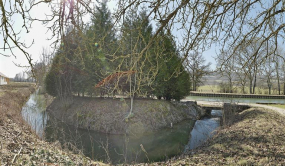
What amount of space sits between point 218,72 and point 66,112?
40.5ft

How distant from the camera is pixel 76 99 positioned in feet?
51.3

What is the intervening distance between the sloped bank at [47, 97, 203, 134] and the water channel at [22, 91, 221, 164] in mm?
479

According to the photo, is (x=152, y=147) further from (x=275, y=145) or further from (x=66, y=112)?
(x=66, y=112)

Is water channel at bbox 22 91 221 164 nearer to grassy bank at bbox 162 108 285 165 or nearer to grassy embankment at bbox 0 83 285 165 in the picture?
grassy embankment at bbox 0 83 285 165

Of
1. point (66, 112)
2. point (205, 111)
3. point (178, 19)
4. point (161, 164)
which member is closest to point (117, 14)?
point (178, 19)

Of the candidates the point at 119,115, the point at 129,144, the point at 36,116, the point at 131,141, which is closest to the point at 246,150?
the point at 129,144

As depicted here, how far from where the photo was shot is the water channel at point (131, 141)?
26.1 ft

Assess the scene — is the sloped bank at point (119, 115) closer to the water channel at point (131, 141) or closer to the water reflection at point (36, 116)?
the water channel at point (131, 141)

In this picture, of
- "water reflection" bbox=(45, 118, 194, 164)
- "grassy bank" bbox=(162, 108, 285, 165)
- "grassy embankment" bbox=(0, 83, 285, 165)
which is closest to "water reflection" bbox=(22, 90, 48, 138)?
"water reflection" bbox=(45, 118, 194, 164)

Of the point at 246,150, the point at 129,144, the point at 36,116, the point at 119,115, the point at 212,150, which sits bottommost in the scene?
the point at 129,144

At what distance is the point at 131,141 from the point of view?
9.94m

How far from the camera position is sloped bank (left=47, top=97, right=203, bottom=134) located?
11336 mm

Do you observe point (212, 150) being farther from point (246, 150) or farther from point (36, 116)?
point (36, 116)

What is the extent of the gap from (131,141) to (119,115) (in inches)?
88.1
